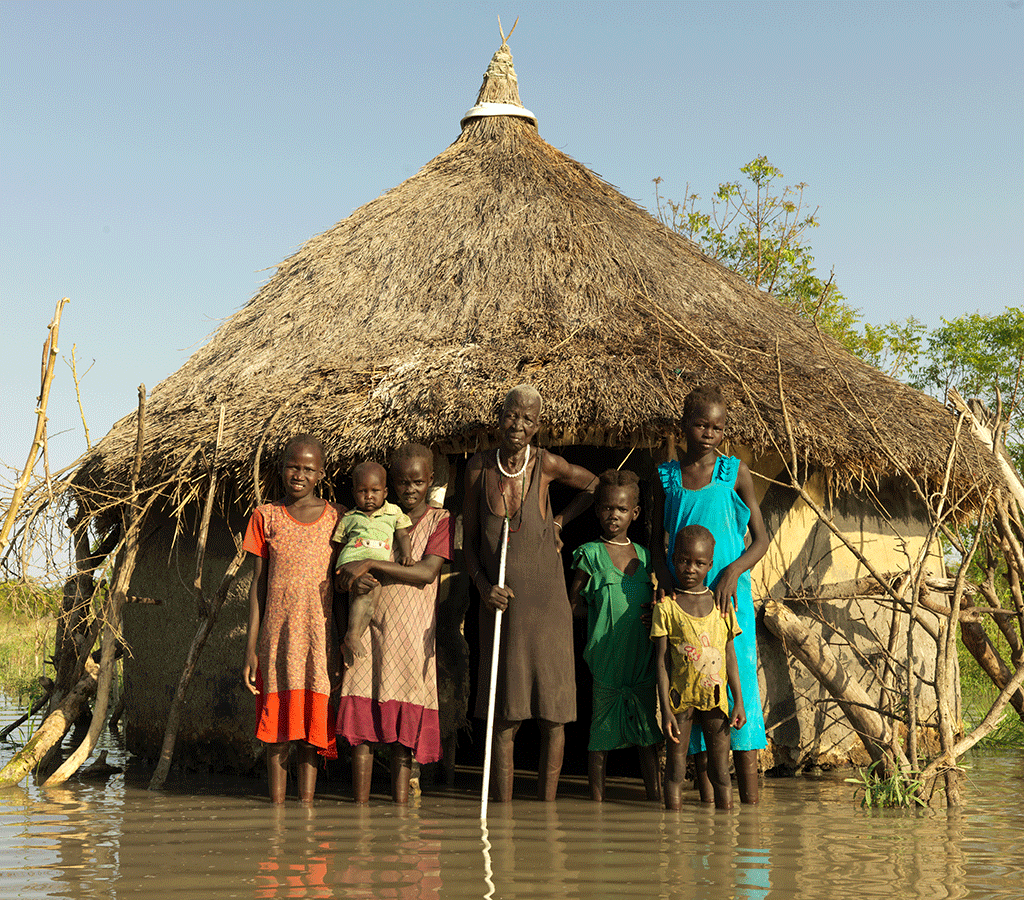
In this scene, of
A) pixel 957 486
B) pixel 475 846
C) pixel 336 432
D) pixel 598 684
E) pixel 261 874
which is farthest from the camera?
pixel 957 486

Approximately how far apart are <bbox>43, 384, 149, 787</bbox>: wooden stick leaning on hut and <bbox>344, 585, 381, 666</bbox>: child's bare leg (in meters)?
1.42

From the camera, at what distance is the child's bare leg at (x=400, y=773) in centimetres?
452

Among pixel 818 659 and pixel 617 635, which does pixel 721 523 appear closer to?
pixel 617 635

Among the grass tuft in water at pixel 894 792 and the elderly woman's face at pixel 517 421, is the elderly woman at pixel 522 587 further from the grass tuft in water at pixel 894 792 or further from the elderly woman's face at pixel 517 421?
the grass tuft in water at pixel 894 792

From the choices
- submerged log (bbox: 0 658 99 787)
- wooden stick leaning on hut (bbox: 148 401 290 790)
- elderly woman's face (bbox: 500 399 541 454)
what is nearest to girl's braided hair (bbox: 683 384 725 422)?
elderly woman's face (bbox: 500 399 541 454)

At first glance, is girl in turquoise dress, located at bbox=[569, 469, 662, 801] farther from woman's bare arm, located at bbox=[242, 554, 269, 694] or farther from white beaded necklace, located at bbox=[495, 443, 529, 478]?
woman's bare arm, located at bbox=[242, 554, 269, 694]

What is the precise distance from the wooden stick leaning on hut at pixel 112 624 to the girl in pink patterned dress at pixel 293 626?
3.44ft

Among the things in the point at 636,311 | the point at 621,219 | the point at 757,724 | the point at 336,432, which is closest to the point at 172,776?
the point at 336,432

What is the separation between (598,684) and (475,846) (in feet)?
3.81

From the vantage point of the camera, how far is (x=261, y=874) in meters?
3.28

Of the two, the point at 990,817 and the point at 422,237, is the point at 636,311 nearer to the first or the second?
the point at 422,237

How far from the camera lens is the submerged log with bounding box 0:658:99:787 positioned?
535 centimetres

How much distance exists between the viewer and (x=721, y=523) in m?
4.63

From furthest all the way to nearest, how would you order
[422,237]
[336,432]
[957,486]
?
[422,237] → [957,486] → [336,432]
